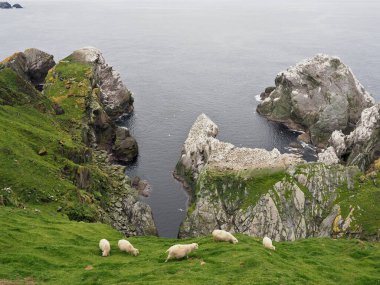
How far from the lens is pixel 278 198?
311ft

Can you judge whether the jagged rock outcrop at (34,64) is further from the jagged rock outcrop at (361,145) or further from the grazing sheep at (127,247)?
the grazing sheep at (127,247)

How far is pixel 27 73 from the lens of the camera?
162625mm

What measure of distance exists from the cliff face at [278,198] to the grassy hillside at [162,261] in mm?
35891

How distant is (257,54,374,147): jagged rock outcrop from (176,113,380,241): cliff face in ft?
173

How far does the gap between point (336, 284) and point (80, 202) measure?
1891 inches

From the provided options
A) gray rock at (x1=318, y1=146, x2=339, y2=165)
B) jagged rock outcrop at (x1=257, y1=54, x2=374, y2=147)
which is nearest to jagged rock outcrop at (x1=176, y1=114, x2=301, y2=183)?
gray rock at (x1=318, y1=146, x2=339, y2=165)


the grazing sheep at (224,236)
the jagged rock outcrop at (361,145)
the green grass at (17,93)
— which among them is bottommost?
the jagged rock outcrop at (361,145)

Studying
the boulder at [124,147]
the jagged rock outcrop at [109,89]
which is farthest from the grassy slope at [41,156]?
the jagged rock outcrop at [109,89]

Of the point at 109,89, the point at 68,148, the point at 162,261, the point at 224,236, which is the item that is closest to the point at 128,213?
the point at 68,148

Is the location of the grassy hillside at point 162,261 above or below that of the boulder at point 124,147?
above

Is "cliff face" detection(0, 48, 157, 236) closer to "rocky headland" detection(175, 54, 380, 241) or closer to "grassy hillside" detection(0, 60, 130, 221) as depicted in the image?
"grassy hillside" detection(0, 60, 130, 221)

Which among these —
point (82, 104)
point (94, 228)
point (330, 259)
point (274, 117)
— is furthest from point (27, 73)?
point (330, 259)

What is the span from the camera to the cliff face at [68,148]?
72.0m

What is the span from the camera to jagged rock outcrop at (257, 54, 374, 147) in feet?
496
